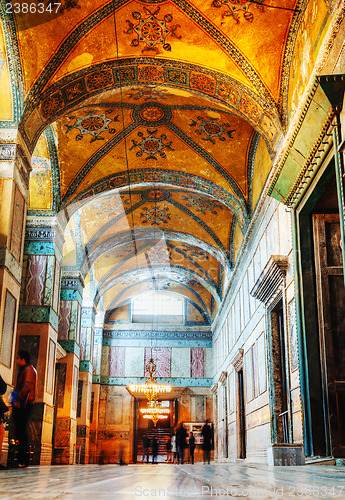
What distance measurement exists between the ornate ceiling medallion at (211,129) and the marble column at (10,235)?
3.98m

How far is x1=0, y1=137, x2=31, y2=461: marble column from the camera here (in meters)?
7.59

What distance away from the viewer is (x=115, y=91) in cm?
938

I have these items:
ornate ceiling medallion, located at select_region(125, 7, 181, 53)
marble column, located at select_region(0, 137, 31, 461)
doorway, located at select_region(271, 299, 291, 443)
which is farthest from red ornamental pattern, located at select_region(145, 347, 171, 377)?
ornate ceiling medallion, located at select_region(125, 7, 181, 53)

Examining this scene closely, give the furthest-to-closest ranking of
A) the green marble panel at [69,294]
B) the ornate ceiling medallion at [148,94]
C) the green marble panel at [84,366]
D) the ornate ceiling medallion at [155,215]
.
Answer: the green marble panel at [84,366] < the ornate ceiling medallion at [155,215] < the green marble panel at [69,294] < the ornate ceiling medallion at [148,94]

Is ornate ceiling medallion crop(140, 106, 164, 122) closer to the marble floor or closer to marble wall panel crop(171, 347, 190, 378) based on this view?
the marble floor

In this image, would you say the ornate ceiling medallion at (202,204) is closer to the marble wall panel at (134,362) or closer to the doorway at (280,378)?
the doorway at (280,378)

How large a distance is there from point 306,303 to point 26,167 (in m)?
5.17

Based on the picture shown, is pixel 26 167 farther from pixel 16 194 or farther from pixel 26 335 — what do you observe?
pixel 26 335

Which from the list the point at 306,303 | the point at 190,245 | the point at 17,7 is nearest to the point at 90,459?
the point at 190,245

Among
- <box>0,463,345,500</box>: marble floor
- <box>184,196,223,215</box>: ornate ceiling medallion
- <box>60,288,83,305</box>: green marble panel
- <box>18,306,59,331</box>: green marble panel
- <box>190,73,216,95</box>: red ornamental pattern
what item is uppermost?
<box>184,196,223,215</box>: ornate ceiling medallion

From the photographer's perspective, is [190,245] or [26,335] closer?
[26,335]

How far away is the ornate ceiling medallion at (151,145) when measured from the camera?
11.6 meters

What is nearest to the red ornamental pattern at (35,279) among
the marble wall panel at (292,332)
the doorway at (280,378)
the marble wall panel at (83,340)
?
the doorway at (280,378)

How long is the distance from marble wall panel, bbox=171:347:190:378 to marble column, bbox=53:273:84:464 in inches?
229
